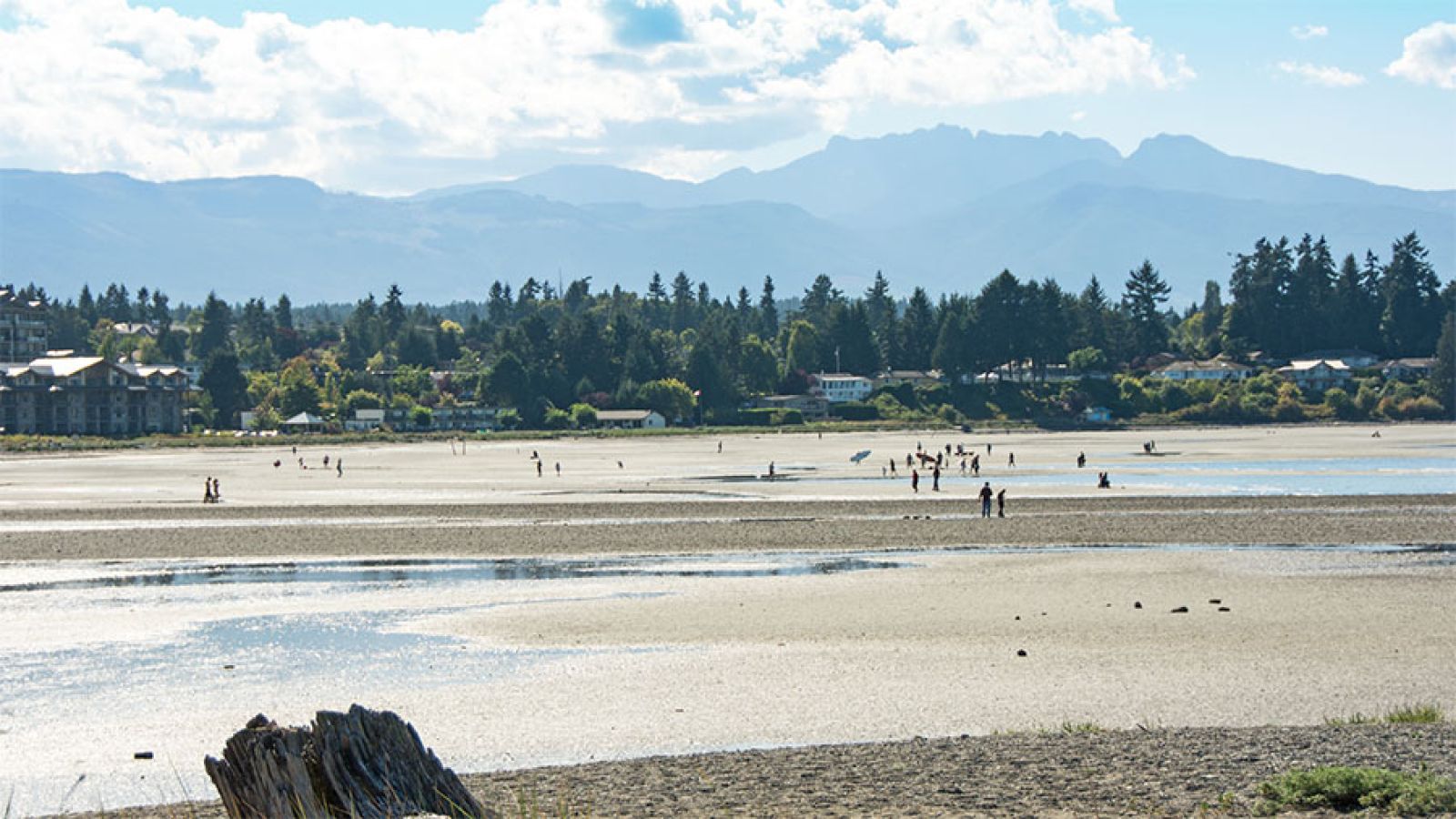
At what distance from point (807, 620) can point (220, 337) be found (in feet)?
618

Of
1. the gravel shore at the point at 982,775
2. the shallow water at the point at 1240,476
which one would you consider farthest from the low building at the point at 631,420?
the gravel shore at the point at 982,775

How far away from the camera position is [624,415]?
148 metres

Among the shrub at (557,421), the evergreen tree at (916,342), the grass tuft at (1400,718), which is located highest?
the evergreen tree at (916,342)

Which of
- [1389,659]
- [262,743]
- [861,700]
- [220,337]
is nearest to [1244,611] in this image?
[1389,659]

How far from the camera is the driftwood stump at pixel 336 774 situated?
8828mm

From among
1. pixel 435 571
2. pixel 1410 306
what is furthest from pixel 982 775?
pixel 1410 306

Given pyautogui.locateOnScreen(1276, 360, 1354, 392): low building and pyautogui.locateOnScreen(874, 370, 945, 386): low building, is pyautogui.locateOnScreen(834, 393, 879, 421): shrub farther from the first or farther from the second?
pyautogui.locateOnScreen(1276, 360, 1354, 392): low building

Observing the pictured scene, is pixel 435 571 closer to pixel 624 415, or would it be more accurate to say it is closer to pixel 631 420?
pixel 631 420

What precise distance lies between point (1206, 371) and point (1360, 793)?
166 metres

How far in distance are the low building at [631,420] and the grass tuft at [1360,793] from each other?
13434cm

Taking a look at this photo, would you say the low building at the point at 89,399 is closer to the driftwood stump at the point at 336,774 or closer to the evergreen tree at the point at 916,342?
the evergreen tree at the point at 916,342

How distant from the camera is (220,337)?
199375mm

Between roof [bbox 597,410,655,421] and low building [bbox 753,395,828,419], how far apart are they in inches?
556

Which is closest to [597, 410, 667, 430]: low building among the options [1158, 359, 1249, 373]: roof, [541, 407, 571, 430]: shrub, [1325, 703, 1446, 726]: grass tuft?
[541, 407, 571, 430]: shrub
